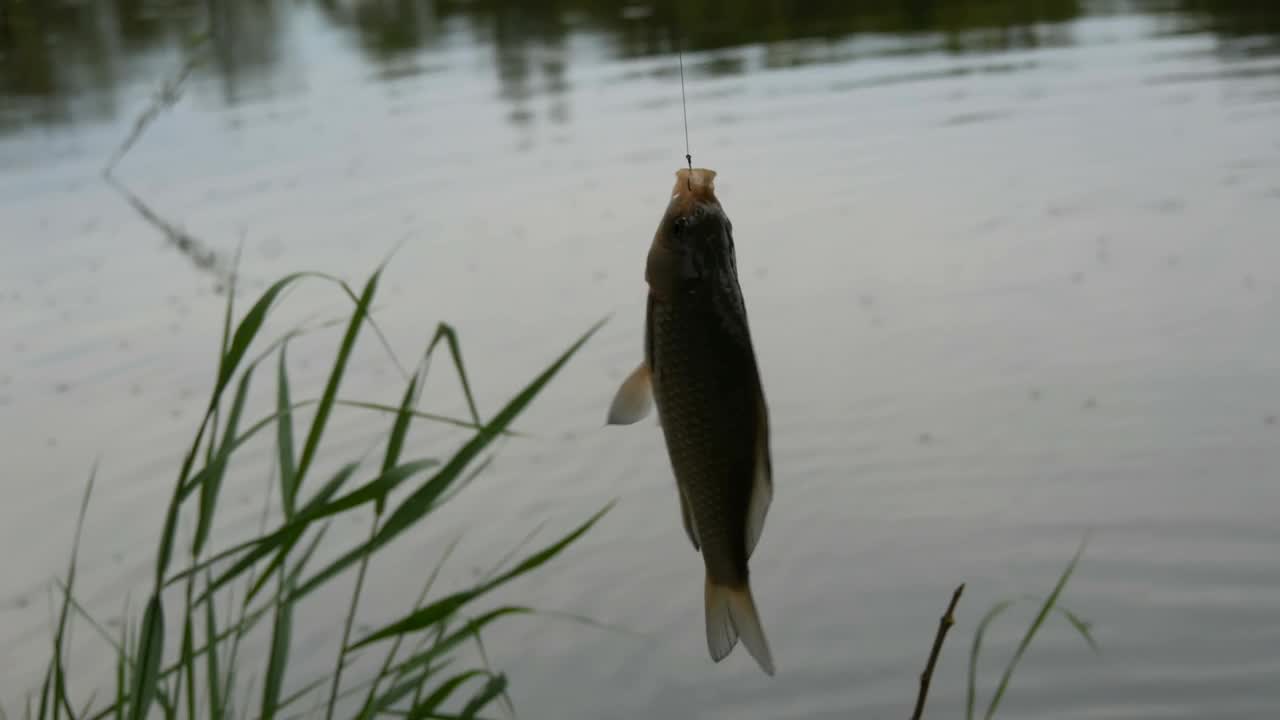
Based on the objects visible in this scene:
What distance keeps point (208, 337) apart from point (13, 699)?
14.5ft

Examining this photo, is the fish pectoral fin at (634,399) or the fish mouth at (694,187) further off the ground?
the fish mouth at (694,187)

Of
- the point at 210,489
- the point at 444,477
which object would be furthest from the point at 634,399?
the point at 210,489

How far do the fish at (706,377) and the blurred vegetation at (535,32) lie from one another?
1852cm

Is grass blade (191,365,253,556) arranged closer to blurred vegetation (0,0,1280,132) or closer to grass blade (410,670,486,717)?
grass blade (410,670,486,717)

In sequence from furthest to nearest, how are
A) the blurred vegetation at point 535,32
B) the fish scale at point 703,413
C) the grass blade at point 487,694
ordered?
the blurred vegetation at point 535,32, the grass blade at point 487,694, the fish scale at point 703,413

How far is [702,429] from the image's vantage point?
4.19 ft

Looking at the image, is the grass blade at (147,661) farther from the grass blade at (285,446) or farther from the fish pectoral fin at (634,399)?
the fish pectoral fin at (634,399)

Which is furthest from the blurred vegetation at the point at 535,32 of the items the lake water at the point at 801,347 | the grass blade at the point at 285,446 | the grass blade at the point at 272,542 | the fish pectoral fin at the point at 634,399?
the fish pectoral fin at the point at 634,399

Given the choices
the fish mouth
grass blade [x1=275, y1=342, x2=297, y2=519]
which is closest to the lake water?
grass blade [x1=275, y1=342, x2=297, y2=519]

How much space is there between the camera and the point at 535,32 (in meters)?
27.4

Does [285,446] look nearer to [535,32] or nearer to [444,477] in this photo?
[444,477]

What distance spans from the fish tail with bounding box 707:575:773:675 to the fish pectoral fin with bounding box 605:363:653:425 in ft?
0.50

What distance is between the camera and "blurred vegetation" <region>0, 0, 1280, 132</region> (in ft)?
70.8

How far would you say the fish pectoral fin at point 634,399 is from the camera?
1363 millimetres
